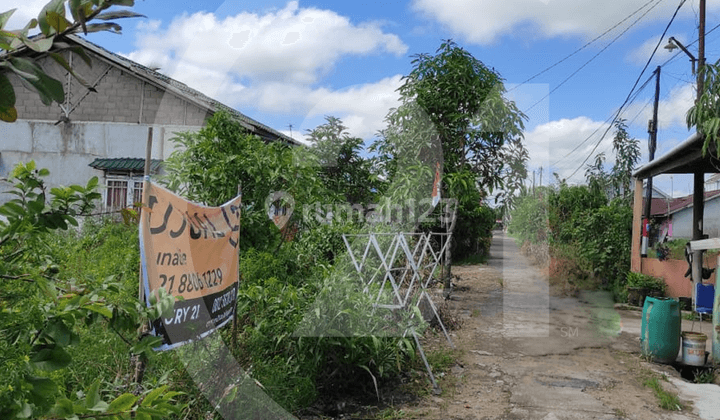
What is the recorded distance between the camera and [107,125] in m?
12.9

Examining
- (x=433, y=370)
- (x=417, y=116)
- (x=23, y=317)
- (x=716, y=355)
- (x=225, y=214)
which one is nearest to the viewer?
(x=23, y=317)

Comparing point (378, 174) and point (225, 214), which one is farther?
point (378, 174)

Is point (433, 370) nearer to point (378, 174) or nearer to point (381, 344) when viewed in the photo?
point (381, 344)

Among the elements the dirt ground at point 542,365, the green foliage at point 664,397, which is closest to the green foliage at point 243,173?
the dirt ground at point 542,365

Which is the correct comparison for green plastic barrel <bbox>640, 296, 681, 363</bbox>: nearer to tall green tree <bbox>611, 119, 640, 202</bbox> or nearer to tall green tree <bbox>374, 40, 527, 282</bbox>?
tall green tree <bbox>374, 40, 527, 282</bbox>

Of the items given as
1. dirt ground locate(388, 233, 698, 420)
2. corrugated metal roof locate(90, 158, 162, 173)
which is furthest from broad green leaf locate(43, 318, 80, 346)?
corrugated metal roof locate(90, 158, 162, 173)

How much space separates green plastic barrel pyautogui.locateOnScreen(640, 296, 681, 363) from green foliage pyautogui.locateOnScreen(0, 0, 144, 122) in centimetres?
736

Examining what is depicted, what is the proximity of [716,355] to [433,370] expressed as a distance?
133 inches

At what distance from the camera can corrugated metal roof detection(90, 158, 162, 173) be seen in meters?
12.4

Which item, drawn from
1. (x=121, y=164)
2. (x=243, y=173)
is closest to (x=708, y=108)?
(x=243, y=173)

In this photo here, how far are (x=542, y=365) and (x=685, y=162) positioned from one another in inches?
210

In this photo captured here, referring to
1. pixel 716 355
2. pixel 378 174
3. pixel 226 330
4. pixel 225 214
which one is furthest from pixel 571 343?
pixel 225 214

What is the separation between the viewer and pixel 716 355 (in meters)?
6.61

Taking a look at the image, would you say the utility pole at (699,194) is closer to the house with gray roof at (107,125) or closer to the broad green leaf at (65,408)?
the broad green leaf at (65,408)
